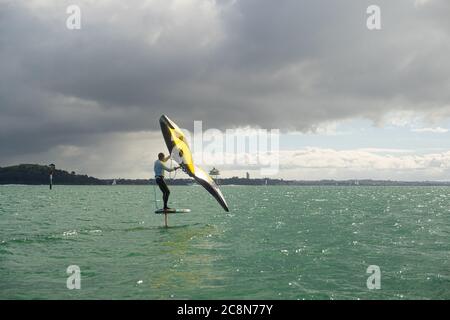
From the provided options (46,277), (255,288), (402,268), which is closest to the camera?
(255,288)

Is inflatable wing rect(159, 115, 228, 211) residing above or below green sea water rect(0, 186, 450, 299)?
above

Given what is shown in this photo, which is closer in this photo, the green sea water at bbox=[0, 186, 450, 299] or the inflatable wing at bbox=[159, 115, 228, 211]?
the green sea water at bbox=[0, 186, 450, 299]

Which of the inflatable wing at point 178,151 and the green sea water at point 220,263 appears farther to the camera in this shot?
the inflatable wing at point 178,151

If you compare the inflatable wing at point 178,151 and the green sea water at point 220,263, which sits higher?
the inflatable wing at point 178,151

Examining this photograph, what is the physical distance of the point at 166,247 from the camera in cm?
1777

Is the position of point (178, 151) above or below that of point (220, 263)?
above

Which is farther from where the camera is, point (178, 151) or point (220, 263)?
point (178, 151)
